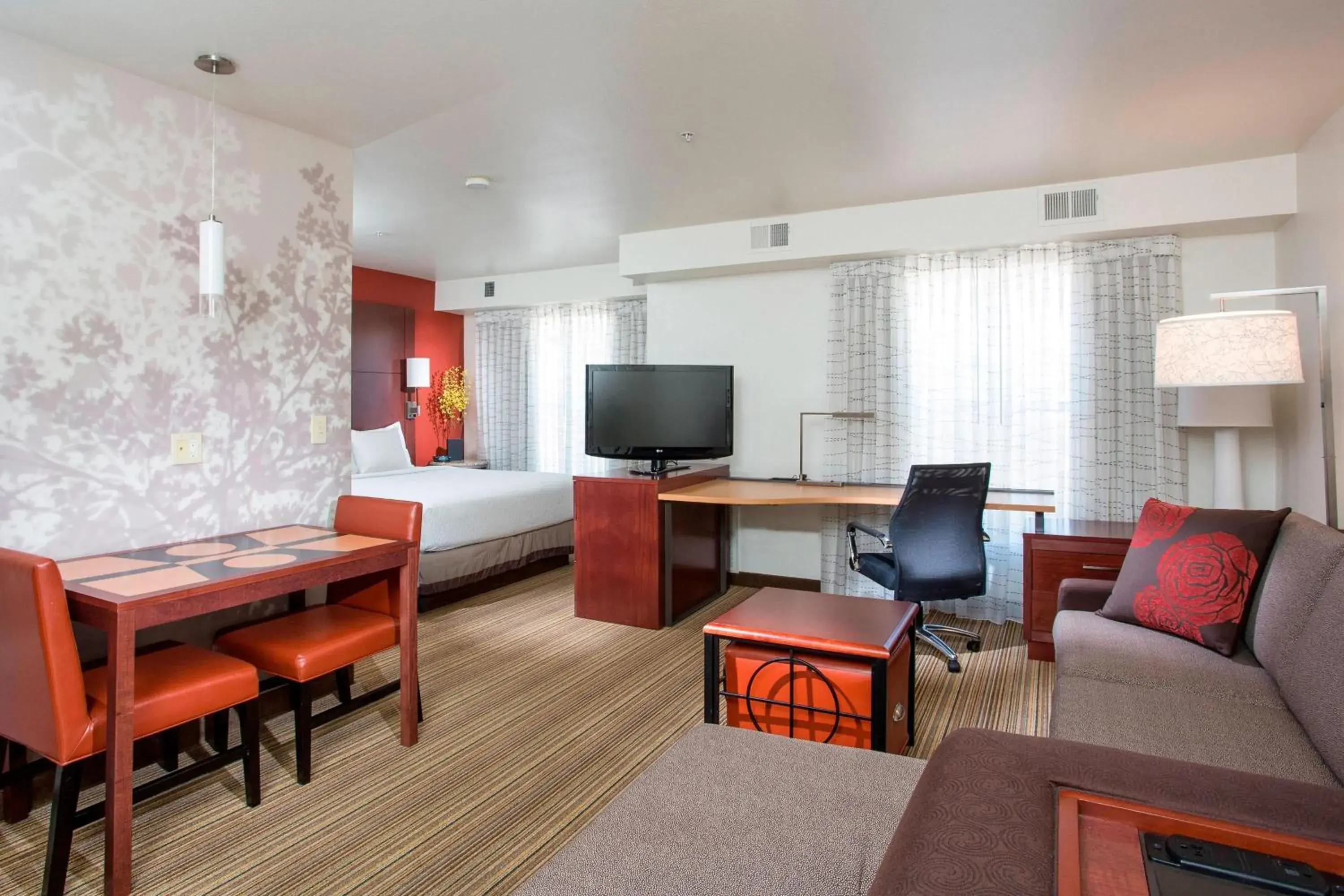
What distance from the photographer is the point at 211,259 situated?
2.40 metres

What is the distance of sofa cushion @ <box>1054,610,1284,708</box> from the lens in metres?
2.00

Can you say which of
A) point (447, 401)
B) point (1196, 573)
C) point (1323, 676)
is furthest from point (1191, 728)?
point (447, 401)

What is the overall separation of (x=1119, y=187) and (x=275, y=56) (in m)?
3.98

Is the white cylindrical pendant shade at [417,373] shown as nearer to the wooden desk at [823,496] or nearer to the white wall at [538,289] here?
the white wall at [538,289]

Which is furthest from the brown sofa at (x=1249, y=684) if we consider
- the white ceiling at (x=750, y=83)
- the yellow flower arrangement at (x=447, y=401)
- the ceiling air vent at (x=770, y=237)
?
the yellow flower arrangement at (x=447, y=401)

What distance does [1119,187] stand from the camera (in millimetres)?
3896

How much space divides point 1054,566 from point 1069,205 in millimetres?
1991

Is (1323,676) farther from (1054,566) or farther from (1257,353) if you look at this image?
(1054,566)

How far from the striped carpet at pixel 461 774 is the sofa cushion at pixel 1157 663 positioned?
2.04 ft

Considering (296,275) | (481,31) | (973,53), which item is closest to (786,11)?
(973,53)

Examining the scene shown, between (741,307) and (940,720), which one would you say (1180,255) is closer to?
(741,307)

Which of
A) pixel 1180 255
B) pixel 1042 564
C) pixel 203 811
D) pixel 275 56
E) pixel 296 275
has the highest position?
pixel 275 56

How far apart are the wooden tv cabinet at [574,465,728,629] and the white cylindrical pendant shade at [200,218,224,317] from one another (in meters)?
2.31

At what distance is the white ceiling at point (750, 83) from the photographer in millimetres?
2295
